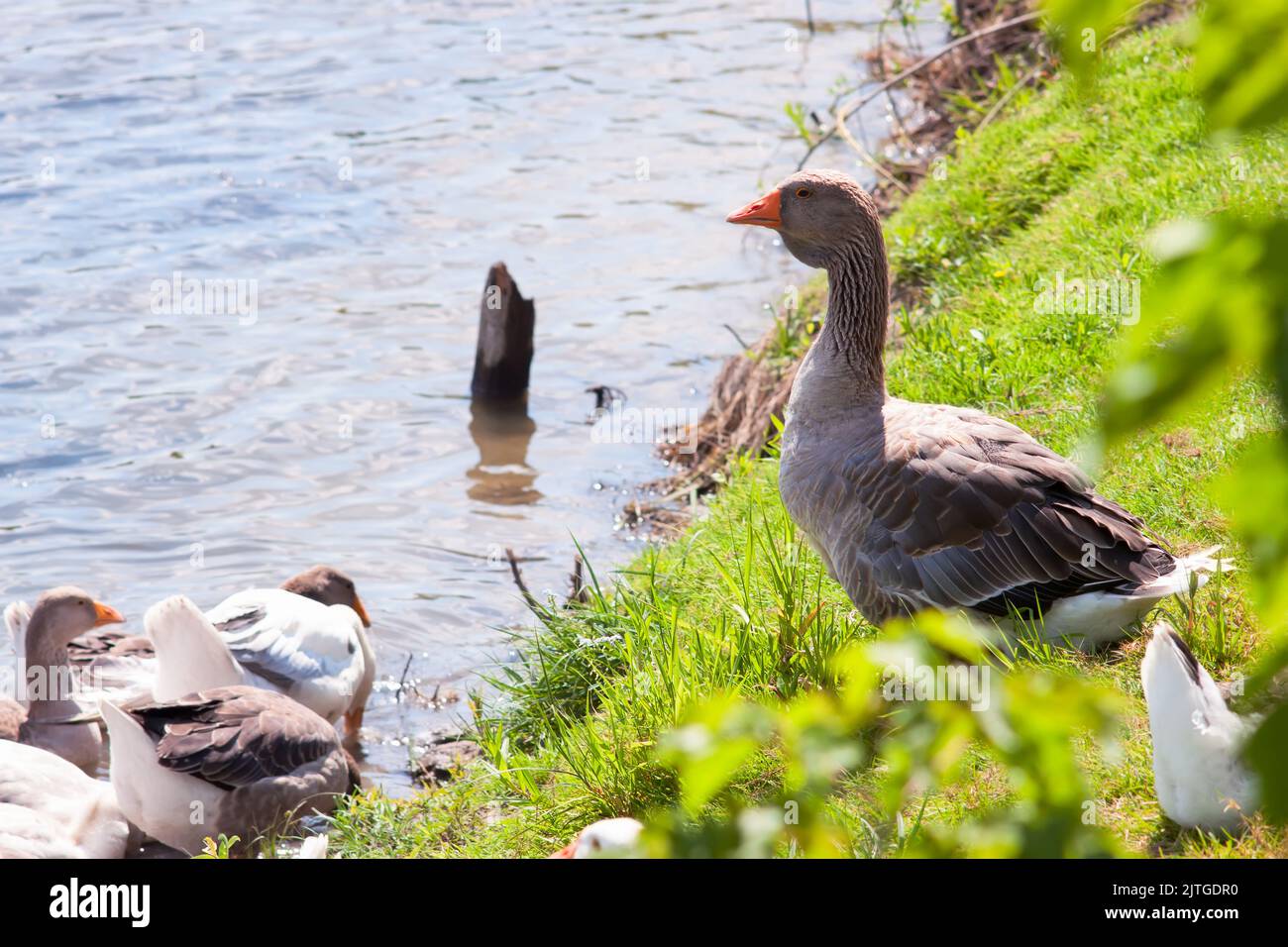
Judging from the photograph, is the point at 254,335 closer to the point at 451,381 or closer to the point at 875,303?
the point at 451,381

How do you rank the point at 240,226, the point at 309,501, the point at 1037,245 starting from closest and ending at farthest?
the point at 1037,245, the point at 309,501, the point at 240,226

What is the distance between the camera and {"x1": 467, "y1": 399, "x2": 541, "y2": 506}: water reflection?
31.2ft

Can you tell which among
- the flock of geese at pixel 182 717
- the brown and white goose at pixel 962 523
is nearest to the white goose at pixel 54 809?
the flock of geese at pixel 182 717

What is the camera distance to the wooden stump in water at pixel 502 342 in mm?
10164

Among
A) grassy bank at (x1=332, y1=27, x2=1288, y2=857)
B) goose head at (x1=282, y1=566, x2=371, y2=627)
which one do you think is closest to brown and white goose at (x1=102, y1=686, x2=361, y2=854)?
grassy bank at (x1=332, y1=27, x2=1288, y2=857)

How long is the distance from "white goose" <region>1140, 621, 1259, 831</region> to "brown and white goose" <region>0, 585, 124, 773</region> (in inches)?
207

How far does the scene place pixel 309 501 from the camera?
926 centimetres

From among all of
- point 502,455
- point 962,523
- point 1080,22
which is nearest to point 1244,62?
point 1080,22

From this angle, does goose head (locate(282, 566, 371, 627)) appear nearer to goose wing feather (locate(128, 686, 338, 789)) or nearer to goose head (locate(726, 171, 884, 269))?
goose wing feather (locate(128, 686, 338, 789))

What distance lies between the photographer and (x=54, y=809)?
5.28m

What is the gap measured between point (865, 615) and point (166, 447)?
22.0 feet

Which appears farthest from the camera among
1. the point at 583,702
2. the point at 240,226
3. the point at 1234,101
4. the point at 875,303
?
the point at 240,226

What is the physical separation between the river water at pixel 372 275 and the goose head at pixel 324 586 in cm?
47
